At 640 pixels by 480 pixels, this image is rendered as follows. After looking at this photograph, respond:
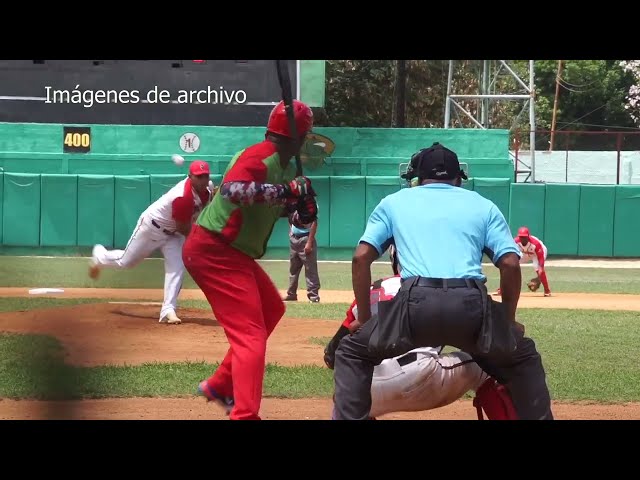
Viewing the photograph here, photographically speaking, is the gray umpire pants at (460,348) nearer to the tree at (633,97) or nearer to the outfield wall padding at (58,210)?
the outfield wall padding at (58,210)

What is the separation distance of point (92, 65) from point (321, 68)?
5.13 metres

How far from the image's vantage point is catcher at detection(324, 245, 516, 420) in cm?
509

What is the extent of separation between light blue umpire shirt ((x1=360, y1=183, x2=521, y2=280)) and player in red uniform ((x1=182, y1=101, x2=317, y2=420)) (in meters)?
1.11

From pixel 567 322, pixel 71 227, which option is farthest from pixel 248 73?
pixel 567 322

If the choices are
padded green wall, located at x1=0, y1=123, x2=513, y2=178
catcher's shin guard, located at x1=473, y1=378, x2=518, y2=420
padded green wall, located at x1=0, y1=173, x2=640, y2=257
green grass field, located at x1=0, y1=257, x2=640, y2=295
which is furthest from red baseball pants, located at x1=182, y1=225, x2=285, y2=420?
padded green wall, located at x1=0, y1=123, x2=513, y2=178

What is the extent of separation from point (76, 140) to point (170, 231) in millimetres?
17090

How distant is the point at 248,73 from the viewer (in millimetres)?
24281

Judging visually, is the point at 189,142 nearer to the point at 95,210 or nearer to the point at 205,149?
the point at 205,149

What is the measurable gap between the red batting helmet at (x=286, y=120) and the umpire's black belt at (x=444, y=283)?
1683mm

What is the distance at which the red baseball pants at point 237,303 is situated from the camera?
5957mm

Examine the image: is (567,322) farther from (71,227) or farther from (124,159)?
(124,159)

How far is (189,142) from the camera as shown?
27750 millimetres

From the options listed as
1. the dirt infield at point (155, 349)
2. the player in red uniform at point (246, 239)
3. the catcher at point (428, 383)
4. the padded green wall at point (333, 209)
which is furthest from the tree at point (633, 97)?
the catcher at point (428, 383)

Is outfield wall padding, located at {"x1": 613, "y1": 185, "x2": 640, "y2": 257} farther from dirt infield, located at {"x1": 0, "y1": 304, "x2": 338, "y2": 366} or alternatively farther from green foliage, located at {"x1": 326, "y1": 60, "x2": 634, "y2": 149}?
dirt infield, located at {"x1": 0, "y1": 304, "x2": 338, "y2": 366}
